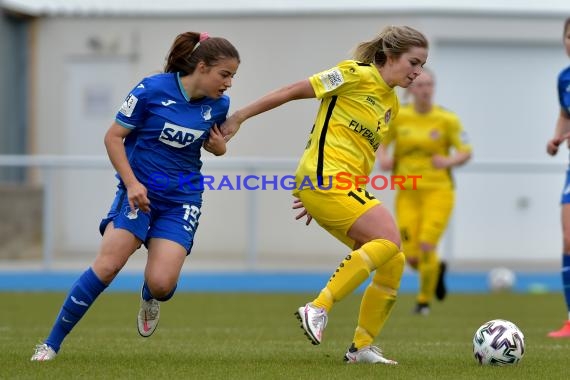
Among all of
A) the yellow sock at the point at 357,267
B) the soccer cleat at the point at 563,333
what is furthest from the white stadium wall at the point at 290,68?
the yellow sock at the point at 357,267

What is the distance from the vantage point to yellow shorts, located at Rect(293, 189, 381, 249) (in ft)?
22.1

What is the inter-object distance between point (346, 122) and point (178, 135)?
97cm

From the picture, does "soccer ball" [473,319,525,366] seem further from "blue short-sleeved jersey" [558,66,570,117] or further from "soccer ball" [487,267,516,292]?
"soccer ball" [487,267,516,292]

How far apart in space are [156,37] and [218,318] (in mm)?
8824

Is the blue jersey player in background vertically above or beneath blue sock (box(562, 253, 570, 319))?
above

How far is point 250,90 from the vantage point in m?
18.7

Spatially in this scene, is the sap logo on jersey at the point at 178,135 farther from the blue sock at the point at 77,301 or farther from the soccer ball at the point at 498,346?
the soccer ball at the point at 498,346

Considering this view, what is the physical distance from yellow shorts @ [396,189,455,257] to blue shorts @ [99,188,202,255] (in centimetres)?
489

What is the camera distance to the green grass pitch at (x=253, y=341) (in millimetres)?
6488

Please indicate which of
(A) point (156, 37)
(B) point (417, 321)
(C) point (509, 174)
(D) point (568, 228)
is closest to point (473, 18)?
(C) point (509, 174)

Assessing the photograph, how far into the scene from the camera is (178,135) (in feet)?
23.2

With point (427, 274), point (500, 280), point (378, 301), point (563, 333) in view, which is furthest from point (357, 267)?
point (500, 280)

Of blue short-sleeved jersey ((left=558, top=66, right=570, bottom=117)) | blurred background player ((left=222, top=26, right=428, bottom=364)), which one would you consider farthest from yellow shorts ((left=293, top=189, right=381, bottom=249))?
blue short-sleeved jersey ((left=558, top=66, right=570, bottom=117))

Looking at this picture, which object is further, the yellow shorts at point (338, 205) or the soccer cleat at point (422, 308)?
the soccer cleat at point (422, 308)
